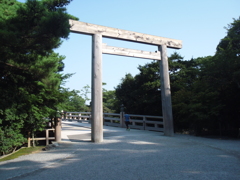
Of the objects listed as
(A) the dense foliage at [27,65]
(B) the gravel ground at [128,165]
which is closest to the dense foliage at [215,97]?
(B) the gravel ground at [128,165]

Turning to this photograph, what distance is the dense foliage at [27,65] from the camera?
4879 mm

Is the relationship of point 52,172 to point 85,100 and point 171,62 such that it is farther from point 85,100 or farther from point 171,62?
point 85,100

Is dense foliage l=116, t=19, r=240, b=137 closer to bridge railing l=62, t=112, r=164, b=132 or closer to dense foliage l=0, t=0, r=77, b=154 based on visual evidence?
bridge railing l=62, t=112, r=164, b=132

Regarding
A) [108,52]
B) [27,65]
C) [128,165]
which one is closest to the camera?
[128,165]

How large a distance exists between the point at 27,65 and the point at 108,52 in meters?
3.22

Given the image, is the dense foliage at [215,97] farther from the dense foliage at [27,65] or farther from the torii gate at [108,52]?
the dense foliage at [27,65]

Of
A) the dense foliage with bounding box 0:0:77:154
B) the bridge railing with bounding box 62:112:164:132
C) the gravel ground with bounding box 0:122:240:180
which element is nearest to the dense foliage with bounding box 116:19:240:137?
the bridge railing with bounding box 62:112:164:132

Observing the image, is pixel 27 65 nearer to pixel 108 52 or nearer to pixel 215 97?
pixel 108 52

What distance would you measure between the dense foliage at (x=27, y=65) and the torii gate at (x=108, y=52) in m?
1.37

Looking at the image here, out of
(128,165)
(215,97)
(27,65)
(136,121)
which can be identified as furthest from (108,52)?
(136,121)

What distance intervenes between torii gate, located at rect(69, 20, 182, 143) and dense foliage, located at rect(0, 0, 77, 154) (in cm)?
137

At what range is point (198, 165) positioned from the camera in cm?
462

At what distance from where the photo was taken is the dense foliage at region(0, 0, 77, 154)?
4879 mm

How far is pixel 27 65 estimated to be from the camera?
670 cm
